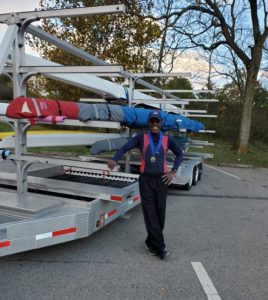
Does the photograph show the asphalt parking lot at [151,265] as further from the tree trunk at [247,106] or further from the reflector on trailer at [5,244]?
the tree trunk at [247,106]

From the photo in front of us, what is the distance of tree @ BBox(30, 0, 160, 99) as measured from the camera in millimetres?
18094

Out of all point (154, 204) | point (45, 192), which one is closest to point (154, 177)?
point (154, 204)

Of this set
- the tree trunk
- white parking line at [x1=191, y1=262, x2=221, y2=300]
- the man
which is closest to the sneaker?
the man

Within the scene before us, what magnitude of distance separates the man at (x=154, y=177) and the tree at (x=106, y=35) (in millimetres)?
14414

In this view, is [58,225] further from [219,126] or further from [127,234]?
[219,126]

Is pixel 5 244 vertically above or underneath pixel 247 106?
underneath

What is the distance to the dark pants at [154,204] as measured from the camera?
447 centimetres

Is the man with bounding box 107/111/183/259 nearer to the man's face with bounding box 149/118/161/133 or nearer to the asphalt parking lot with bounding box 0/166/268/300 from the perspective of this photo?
the man's face with bounding box 149/118/161/133

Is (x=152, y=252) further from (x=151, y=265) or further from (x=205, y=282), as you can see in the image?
(x=205, y=282)

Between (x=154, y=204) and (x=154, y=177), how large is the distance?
37 centimetres

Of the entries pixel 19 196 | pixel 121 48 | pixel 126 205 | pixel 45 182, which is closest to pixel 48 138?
pixel 45 182

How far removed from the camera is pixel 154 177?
4.46 m

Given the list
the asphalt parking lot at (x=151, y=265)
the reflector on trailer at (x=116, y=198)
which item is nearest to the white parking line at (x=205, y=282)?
the asphalt parking lot at (x=151, y=265)

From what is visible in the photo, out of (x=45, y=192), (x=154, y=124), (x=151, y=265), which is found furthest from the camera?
(x=45, y=192)
